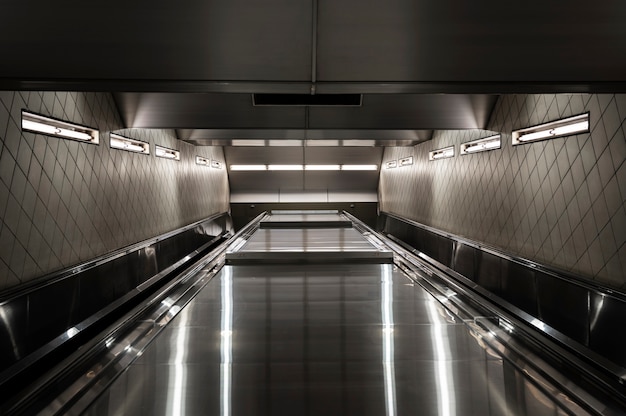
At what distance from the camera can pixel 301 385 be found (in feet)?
6.83

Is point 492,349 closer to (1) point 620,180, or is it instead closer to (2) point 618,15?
(2) point 618,15

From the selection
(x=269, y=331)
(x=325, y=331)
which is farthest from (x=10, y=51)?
(x=325, y=331)

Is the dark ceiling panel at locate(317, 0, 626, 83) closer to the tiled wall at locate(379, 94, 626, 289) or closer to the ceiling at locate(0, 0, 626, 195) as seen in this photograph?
the ceiling at locate(0, 0, 626, 195)

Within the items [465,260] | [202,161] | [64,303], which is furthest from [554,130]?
[202,161]

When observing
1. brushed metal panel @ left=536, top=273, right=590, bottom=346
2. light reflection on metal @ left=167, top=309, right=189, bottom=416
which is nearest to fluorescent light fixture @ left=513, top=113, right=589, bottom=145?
brushed metal panel @ left=536, top=273, right=590, bottom=346

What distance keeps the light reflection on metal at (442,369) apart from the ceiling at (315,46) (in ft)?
6.50

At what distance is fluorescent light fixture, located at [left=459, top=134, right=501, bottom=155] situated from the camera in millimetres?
7078

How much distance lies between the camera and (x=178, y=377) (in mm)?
2152

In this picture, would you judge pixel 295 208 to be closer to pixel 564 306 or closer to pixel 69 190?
pixel 69 190

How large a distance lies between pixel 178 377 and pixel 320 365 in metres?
0.76

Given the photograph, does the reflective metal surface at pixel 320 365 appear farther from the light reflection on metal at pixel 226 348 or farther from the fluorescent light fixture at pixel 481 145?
the fluorescent light fixture at pixel 481 145

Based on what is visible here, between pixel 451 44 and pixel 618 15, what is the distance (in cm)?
97

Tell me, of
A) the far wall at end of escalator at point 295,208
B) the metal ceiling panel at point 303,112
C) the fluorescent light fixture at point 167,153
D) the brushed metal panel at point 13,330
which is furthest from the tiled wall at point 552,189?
the far wall at end of escalator at point 295,208

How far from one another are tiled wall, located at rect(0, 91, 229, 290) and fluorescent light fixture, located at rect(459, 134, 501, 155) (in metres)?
6.48
